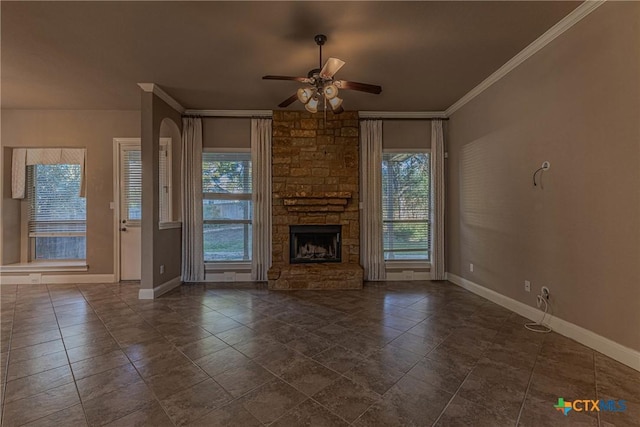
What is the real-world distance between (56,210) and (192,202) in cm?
253

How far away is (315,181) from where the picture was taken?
15.8 feet

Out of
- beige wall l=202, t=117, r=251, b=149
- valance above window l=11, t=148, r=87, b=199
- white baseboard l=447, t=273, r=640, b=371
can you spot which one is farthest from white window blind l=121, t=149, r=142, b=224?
white baseboard l=447, t=273, r=640, b=371

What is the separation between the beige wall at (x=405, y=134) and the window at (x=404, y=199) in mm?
165

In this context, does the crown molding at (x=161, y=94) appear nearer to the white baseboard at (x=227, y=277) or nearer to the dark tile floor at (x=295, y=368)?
the white baseboard at (x=227, y=277)

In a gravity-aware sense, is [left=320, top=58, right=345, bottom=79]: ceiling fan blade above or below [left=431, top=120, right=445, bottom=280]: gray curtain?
above

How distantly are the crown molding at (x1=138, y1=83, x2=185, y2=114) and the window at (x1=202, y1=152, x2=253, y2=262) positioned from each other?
2.72ft

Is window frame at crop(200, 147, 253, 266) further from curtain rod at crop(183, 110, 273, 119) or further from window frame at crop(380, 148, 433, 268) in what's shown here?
window frame at crop(380, 148, 433, 268)

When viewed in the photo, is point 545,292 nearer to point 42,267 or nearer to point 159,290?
point 159,290

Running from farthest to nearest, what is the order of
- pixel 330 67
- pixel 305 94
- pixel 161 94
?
pixel 161 94
pixel 305 94
pixel 330 67

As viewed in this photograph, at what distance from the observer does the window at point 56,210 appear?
16.3 feet

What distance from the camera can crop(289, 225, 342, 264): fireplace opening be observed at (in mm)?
4812

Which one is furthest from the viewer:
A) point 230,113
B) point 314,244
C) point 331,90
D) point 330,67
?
point 314,244

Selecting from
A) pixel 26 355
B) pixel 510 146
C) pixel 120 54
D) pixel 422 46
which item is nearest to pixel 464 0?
pixel 422 46

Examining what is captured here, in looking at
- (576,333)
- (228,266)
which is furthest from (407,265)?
(228,266)
